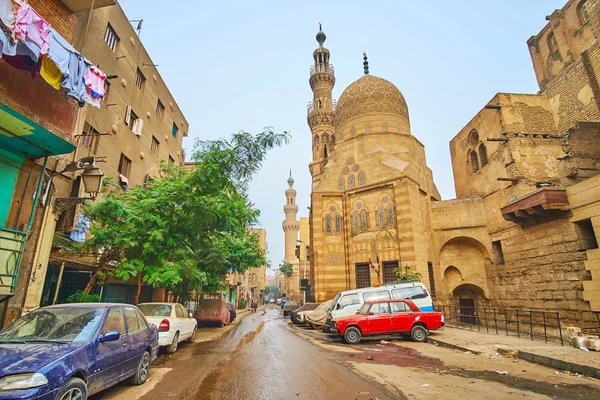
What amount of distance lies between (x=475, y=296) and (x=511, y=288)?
13.2 ft

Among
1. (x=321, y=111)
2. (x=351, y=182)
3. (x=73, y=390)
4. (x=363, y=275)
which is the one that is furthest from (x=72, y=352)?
(x=321, y=111)

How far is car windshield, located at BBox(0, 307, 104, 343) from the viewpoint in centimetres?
444

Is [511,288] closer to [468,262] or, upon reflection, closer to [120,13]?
[468,262]

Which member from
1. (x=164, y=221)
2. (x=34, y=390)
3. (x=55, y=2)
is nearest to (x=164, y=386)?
(x=34, y=390)

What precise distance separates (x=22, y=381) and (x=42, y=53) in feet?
22.2

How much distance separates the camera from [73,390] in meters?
3.87

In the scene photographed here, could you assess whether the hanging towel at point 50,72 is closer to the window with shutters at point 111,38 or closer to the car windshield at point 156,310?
the car windshield at point 156,310

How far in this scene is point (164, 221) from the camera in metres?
9.91

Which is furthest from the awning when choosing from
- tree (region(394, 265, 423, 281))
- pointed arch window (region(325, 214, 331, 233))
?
pointed arch window (region(325, 214, 331, 233))

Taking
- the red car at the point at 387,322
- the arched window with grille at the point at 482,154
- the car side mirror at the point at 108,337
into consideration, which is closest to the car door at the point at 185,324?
the red car at the point at 387,322

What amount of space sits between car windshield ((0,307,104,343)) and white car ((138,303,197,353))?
3.76 meters

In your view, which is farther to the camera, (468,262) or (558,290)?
(468,262)

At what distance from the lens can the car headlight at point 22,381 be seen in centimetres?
330

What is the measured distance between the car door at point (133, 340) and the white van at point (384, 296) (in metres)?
9.14
